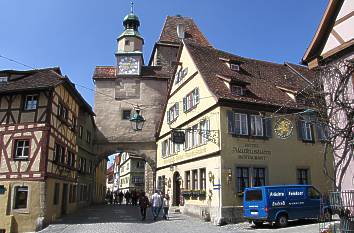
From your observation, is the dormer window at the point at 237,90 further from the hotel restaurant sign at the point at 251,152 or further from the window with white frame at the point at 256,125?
the hotel restaurant sign at the point at 251,152

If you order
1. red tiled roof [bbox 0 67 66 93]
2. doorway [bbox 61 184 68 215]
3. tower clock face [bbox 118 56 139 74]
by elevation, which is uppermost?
tower clock face [bbox 118 56 139 74]

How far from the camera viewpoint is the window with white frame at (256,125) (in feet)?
70.0

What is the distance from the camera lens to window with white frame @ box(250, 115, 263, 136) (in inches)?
840

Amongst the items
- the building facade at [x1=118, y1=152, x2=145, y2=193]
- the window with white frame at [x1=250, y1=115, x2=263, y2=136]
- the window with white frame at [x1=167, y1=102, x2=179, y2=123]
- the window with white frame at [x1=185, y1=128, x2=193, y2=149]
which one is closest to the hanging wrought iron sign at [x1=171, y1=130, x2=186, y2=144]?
the window with white frame at [x1=185, y1=128, x2=193, y2=149]

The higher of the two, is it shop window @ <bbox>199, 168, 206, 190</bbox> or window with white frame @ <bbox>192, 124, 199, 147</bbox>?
window with white frame @ <bbox>192, 124, 199, 147</bbox>

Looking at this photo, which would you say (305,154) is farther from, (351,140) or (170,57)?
(170,57)

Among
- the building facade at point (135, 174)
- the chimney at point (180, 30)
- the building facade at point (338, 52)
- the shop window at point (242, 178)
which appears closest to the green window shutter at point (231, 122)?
the shop window at point (242, 178)

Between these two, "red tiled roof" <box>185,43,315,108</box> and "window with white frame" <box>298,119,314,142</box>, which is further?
"window with white frame" <box>298,119,314,142</box>

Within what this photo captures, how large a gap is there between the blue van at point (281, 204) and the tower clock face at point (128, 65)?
23.5 meters

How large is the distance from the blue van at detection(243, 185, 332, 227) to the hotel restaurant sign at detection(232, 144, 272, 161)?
3071 millimetres

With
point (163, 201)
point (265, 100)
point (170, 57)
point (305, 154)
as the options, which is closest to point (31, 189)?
point (163, 201)

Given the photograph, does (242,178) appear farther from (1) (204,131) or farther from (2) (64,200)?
(2) (64,200)

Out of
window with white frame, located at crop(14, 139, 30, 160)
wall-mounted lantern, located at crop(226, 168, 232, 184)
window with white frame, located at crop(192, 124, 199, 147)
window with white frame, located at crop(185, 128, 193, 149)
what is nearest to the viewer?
wall-mounted lantern, located at crop(226, 168, 232, 184)

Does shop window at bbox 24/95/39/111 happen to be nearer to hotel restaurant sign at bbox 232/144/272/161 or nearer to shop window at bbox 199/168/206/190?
shop window at bbox 199/168/206/190
